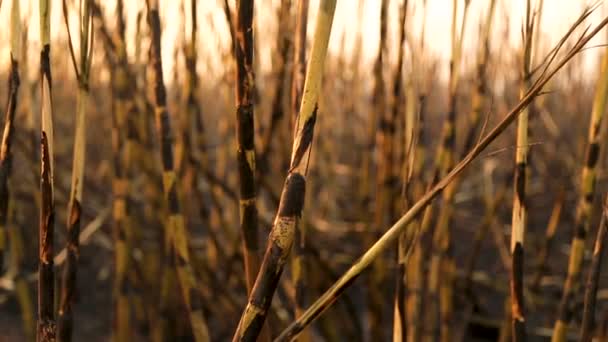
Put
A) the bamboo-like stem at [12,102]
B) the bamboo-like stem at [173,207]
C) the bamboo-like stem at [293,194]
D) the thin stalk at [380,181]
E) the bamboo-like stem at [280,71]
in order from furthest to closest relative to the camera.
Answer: the thin stalk at [380,181]
the bamboo-like stem at [280,71]
the bamboo-like stem at [173,207]
the bamboo-like stem at [12,102]
the bamboo-like stem at [293,194]

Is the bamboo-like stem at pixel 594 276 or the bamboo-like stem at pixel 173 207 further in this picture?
the bamboo-like stem at pixel 173 207

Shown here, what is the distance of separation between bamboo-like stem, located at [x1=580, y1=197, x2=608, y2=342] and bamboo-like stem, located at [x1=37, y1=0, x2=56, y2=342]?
1.07ft

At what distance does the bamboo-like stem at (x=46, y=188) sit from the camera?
42cm

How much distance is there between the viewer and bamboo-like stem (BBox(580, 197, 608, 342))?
46 cm

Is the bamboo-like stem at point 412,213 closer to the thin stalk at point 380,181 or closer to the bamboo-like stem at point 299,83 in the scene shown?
the bamboo-like stem at point 299,83

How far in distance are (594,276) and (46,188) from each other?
0.35 metres

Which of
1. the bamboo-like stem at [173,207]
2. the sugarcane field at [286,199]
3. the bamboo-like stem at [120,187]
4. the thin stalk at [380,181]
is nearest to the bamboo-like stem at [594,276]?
the sugarcane field at [286,199]

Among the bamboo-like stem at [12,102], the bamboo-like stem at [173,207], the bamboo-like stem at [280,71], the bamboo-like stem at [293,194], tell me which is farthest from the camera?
the bamboo-like stem at [280,71]

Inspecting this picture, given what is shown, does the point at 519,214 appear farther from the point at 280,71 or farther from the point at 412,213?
the point at 280,71

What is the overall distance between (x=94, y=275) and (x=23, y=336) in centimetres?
29

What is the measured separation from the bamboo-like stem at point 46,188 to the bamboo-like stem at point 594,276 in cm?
33

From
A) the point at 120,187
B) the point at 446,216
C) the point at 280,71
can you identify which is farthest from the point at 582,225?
the point at 120,187

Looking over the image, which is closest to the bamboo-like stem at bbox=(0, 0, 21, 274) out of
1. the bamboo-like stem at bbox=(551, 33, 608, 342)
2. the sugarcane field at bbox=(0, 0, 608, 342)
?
the sugarcane field at bbox=(0, 0, 608, 342)

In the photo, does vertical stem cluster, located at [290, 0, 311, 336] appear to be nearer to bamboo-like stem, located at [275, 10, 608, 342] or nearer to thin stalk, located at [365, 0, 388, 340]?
bamboo-like stem, located at [275, 10, 608, 342]
